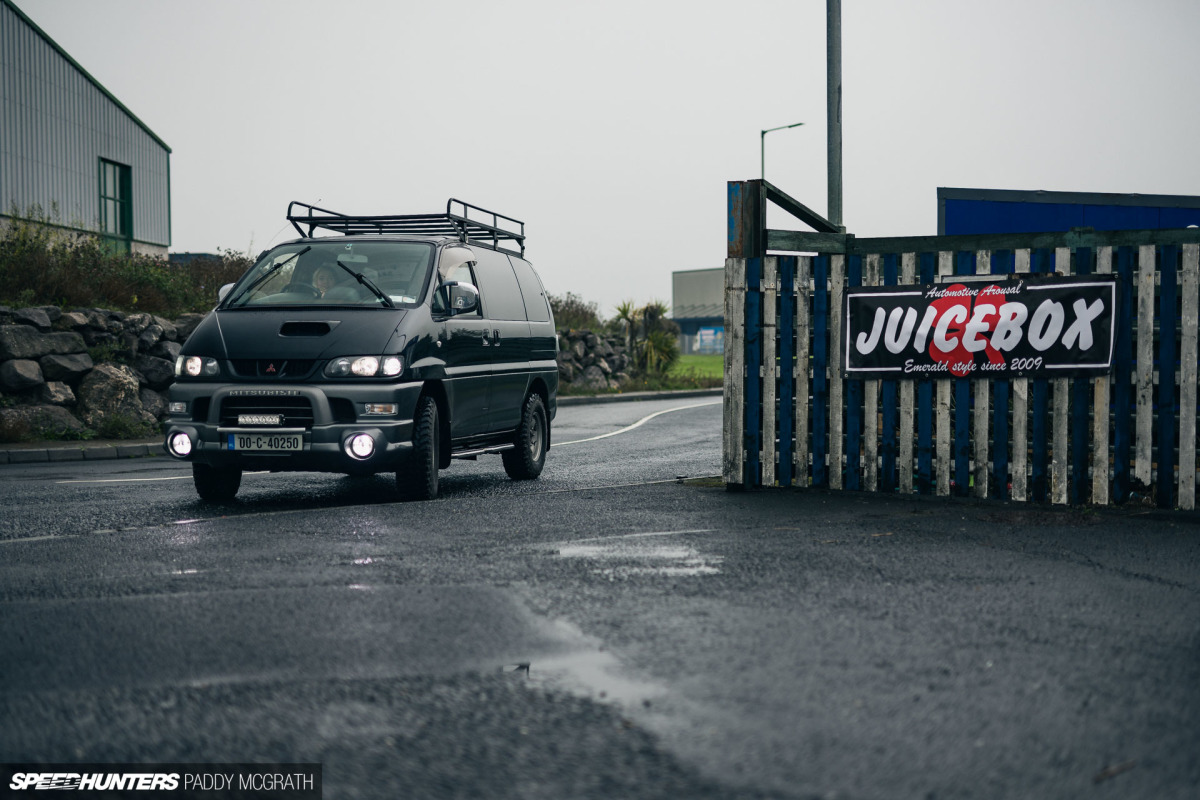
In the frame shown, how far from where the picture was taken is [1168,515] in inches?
328

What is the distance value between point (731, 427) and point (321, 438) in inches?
133

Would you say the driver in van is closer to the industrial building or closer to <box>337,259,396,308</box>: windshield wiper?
<box>337,259,396,308</box>: windshield wiper

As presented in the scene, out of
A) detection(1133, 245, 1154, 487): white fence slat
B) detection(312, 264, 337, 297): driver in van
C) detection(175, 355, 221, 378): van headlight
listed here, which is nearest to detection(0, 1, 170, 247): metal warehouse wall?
detection(312, 264, 337, 297): driver in van

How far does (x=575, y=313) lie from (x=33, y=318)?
1869 cm

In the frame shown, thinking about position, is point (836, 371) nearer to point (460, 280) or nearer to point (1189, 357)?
point (1189, 357)

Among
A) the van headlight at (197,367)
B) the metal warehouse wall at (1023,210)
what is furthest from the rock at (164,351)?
the metal warehouse wall at (1023,210)

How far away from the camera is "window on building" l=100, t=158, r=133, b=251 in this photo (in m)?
30.2

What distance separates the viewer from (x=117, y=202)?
3097cm

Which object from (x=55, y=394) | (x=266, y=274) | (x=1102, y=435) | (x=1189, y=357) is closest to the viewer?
(x=1189, y=357)

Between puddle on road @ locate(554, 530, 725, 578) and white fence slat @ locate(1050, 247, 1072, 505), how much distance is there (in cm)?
311

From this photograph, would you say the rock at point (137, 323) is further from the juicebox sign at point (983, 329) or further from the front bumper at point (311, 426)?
the juicebox sign at point (983, 329)

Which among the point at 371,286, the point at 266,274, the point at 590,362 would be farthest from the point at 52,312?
the point at 590,362

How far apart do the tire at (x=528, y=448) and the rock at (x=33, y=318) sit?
8243 mm

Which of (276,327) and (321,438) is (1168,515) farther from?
(276,327)
